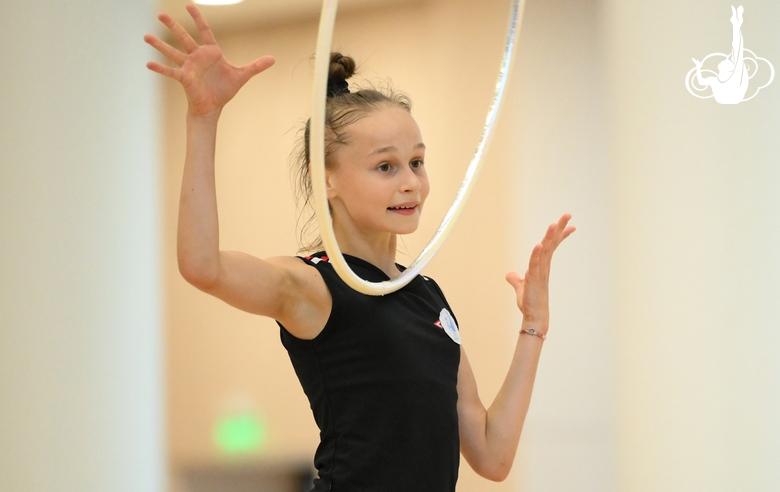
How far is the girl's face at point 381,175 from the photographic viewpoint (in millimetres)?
1009

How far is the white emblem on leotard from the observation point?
1060 mm

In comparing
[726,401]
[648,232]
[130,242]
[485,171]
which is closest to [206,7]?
[130,242]

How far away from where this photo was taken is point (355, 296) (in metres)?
0.96

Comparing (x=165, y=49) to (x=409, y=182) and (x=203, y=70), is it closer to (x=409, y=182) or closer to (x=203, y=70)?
(x=203, y=70)

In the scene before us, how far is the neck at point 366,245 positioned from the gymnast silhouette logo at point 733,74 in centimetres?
120

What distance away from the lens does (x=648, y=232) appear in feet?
6.60

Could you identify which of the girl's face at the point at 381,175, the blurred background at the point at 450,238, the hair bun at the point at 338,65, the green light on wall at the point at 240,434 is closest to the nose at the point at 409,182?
the girl's face at the point at 381,175

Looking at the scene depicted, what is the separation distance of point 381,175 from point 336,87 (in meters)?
0.20

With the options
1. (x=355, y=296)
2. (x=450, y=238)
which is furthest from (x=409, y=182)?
(x=450, y=238)

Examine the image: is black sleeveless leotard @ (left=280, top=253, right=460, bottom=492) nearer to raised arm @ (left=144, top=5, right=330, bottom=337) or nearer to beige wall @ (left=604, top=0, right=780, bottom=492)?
raised arm @ (left=144, top=5, right=330, bottom=337)

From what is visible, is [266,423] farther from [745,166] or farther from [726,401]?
[745,166]

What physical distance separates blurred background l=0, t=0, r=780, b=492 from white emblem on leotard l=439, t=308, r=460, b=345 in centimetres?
105

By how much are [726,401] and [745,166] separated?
1.85 ft

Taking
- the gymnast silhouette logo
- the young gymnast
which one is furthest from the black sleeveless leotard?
the gymnast silhouette logo
